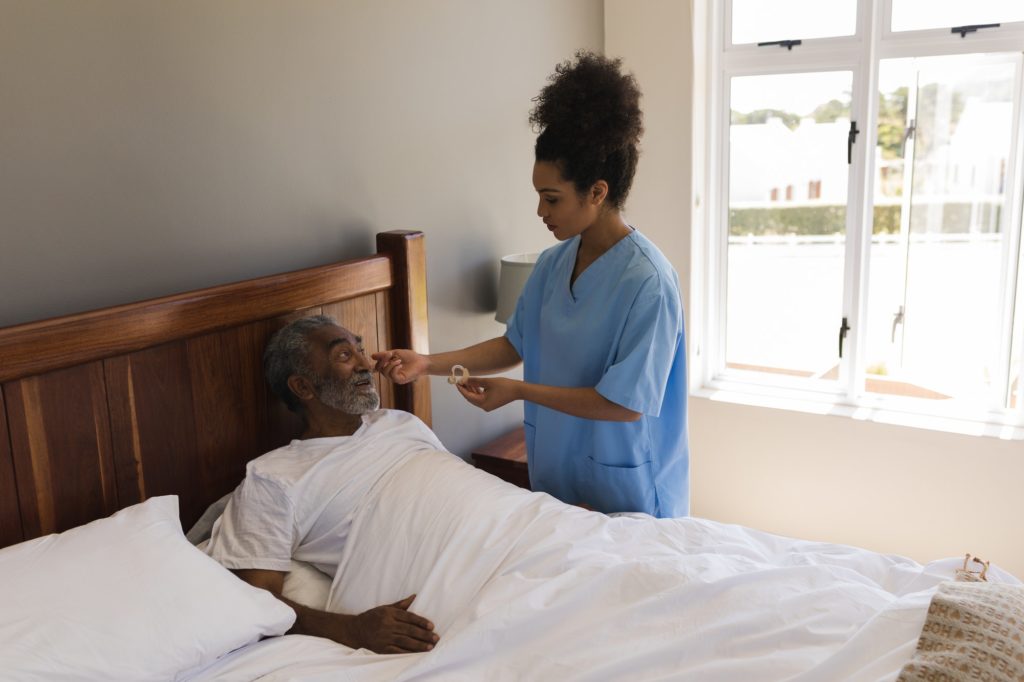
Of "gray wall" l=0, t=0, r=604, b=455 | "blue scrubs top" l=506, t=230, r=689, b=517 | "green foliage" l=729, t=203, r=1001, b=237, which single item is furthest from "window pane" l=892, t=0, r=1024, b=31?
"blue scrubs top" l=506, t=230, r=689, b=517

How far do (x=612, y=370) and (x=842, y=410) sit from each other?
1547mm

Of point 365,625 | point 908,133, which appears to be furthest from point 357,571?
point 908,133

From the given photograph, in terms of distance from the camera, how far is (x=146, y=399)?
156 centimetres

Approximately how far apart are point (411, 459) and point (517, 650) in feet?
1.91

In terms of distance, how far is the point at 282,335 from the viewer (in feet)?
5.78

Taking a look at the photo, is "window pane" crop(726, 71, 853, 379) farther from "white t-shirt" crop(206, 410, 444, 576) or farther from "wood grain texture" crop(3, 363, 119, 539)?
"wood grain texture" crop(3, 363, 119, 539)

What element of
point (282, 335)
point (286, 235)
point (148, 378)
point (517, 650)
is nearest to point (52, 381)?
point (148, 378)

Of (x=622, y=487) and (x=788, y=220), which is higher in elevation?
(x=788, y=220)

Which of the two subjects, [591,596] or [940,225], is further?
[940,225]

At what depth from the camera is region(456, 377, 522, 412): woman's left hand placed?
5.84 ft

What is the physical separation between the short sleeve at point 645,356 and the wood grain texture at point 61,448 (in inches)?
36.0

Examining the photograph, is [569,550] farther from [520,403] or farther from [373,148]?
[520,403]

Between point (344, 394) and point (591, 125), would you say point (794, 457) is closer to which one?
point (591, 125)

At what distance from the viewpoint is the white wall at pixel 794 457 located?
2.74m
